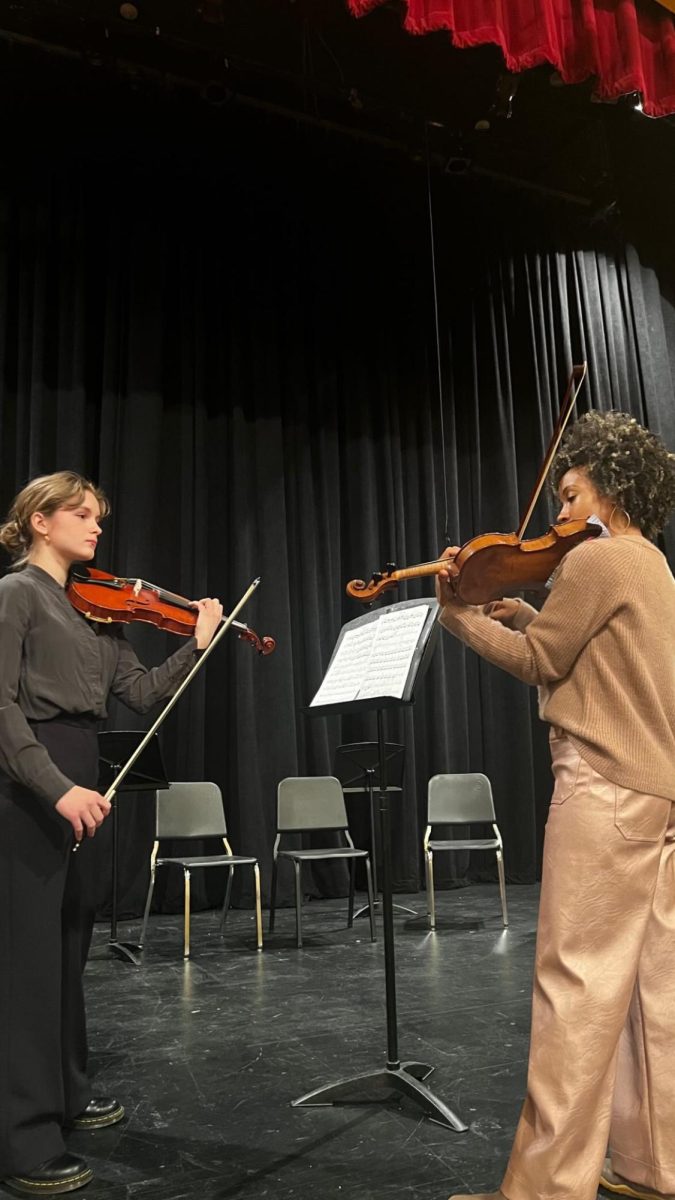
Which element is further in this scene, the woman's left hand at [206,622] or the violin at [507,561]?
the woman's left hand at [206,622]

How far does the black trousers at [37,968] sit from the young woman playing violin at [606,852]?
0.96 m

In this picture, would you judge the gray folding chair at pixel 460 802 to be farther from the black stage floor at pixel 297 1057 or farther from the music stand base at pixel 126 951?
the music stand base at pixel 126 951

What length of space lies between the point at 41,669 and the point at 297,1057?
147 cm

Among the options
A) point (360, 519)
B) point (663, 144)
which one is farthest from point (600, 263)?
point (360, 519)

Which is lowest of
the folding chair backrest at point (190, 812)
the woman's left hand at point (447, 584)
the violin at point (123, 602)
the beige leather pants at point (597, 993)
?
the beige leather pants at point (597, 993)

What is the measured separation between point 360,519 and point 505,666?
16.5 ft

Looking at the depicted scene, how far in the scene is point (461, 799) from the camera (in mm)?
5500

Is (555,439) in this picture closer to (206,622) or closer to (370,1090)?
(206,622)

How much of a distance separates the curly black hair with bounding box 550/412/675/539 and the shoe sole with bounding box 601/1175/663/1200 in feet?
4.16

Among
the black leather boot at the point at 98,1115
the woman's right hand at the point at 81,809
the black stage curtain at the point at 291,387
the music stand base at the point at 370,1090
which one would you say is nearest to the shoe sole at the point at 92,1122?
the black leather boot at the point at 98,1115

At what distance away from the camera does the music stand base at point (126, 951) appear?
434cm

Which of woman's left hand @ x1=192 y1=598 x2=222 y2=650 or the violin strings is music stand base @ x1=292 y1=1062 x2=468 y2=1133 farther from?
the violin strings

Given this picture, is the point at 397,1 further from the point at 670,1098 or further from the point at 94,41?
the point at 670,1098

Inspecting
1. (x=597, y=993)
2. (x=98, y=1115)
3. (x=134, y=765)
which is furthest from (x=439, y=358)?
(x=597, y=993)
